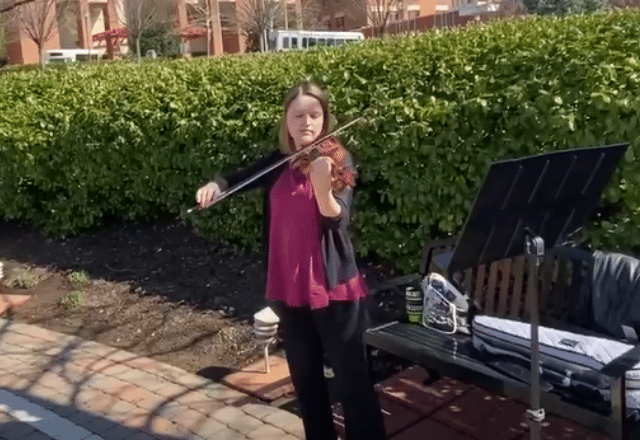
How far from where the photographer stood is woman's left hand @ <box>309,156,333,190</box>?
115 inches

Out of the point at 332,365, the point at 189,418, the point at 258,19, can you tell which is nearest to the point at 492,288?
the point at 332,365

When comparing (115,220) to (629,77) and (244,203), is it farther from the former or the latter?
(629,77)

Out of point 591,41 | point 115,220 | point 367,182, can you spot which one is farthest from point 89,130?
point 591,41

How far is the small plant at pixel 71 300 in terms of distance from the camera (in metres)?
6.16

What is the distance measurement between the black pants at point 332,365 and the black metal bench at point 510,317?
37cm

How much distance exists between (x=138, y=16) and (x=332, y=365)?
3230 centimetres

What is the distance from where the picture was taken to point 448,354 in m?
3.53

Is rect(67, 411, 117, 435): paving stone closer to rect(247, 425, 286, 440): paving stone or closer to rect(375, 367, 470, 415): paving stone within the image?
rect(247, 425, 286, 440): paving stone

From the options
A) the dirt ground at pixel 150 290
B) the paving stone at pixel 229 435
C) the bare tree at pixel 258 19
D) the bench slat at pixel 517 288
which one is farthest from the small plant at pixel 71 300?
the bare tree at pixel 258 19

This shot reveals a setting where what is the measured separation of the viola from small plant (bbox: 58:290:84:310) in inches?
141

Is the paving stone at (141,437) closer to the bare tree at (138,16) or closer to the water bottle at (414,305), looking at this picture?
the water bottle at (414,305)

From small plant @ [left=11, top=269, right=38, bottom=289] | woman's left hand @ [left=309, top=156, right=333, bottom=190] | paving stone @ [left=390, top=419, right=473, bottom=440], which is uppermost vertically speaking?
woman's left hand @ [left=309, top=156, right=333, bottom=190]

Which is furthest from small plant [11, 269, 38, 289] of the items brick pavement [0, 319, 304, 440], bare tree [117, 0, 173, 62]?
bare tree [117, 0, 173, 62]

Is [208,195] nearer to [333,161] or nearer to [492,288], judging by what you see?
[333,161]
